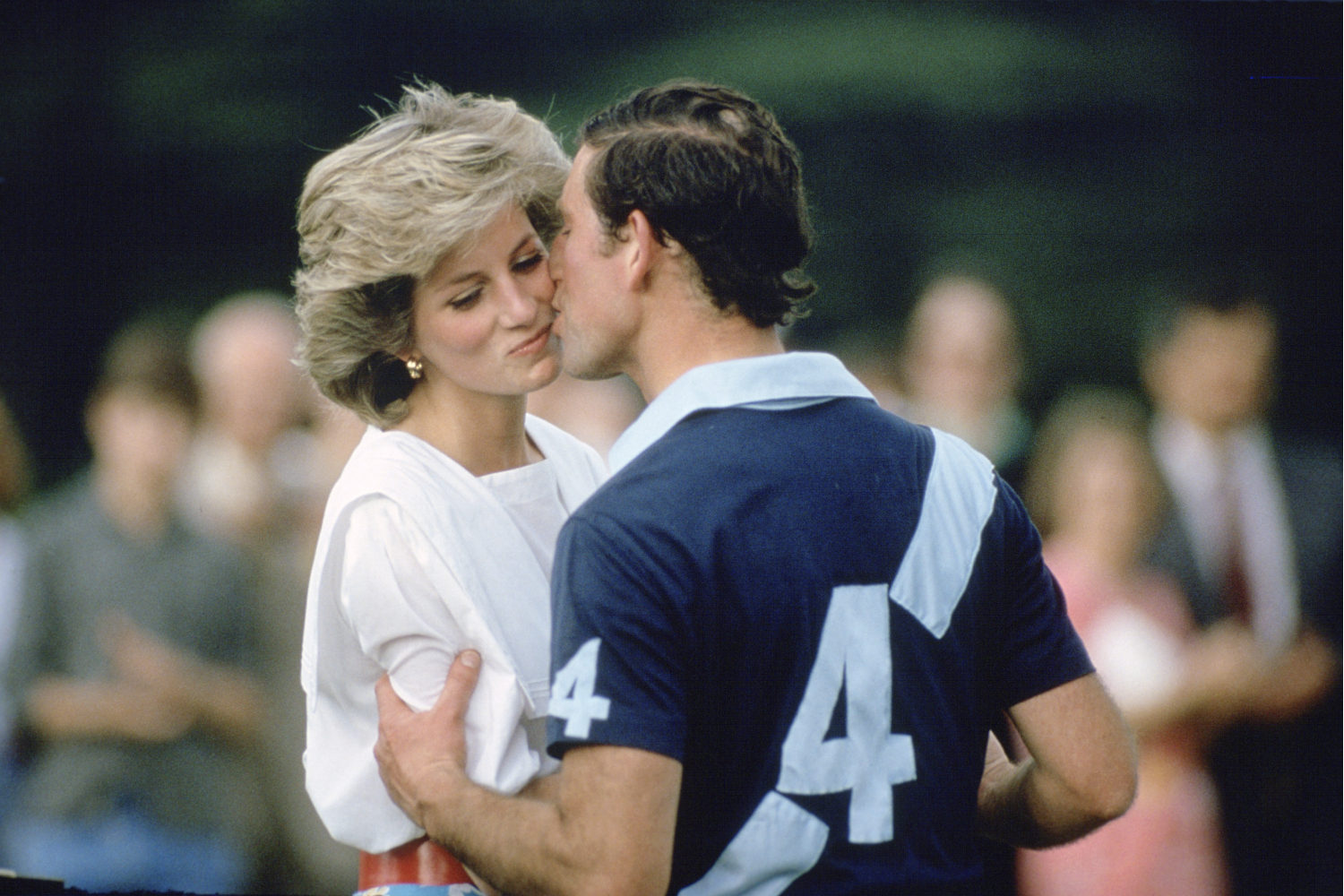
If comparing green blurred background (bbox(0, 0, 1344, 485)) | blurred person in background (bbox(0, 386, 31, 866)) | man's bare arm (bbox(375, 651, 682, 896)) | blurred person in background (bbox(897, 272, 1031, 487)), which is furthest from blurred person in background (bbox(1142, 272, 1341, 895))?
blurred person in background (bbox(0, 386, 31, 866))

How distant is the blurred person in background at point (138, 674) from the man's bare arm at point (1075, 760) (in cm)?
236

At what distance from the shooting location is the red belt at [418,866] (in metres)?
1.82

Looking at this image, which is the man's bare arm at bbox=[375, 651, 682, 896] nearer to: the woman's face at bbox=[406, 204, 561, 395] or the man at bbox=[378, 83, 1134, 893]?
the man at bbox=[378, 83, 1134, 893]

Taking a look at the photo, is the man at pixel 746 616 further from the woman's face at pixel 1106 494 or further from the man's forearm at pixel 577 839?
the woman's face at pixel 1106 494

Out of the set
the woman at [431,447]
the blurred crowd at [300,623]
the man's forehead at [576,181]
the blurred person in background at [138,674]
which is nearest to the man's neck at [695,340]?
the man's forehead at [576,181]

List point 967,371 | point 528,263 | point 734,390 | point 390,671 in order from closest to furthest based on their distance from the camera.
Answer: point 734,390, point 390,671, point 528,263, point 967,371

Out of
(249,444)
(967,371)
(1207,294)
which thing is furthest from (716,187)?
(1207,294)

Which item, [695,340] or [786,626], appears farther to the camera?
[695,340]

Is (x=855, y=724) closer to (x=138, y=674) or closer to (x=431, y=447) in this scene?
(x=431, y=447)

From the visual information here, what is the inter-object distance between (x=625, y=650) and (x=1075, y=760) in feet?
2.10

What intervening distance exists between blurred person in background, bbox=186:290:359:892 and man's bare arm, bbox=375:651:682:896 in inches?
73.5

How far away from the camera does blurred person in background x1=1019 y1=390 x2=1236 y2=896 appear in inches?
134

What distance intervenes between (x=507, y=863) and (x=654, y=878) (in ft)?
0.60

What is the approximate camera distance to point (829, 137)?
4039 mm
